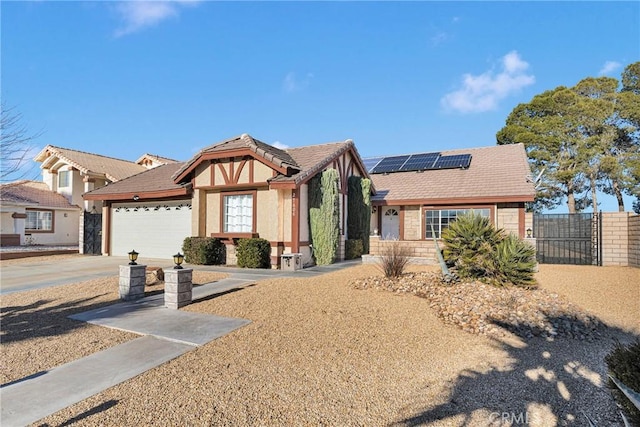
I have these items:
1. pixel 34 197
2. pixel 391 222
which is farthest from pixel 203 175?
pixel 34 197

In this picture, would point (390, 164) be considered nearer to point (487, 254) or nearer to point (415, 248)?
point (415, 248)

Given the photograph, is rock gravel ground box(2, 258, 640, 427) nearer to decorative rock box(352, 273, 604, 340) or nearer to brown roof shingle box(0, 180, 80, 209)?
decorative rock box(352, 273, 604, 340)

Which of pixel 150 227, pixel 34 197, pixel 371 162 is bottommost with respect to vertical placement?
pixel 150 227

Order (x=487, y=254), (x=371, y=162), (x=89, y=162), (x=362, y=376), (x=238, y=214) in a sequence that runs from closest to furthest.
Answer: (x=362, y=376)
(x=487, y=254)
(x=238, y=214)
(x=371, y=162)
(x=89, y=162)

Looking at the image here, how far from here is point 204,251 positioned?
13578 mm

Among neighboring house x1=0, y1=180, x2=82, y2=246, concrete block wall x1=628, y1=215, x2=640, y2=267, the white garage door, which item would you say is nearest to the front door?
concrete block wall x1=628, y1=215, x2=640, y2=267

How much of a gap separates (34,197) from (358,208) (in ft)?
75.7

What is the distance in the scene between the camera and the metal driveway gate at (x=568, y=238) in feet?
45.3

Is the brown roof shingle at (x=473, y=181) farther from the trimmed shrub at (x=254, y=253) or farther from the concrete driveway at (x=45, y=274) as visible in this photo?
the concrete driveway at (x=45, y=274)

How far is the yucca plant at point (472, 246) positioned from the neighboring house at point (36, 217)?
25174 millimetres

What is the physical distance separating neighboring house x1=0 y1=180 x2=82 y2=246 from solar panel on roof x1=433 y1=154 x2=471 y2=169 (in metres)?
25.6

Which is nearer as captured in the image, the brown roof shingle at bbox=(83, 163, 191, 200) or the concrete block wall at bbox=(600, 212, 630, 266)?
the concrete block wall at bbox=(600, 212, 630, 266)

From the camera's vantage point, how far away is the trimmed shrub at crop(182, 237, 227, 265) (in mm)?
13594

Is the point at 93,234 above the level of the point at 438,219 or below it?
below
